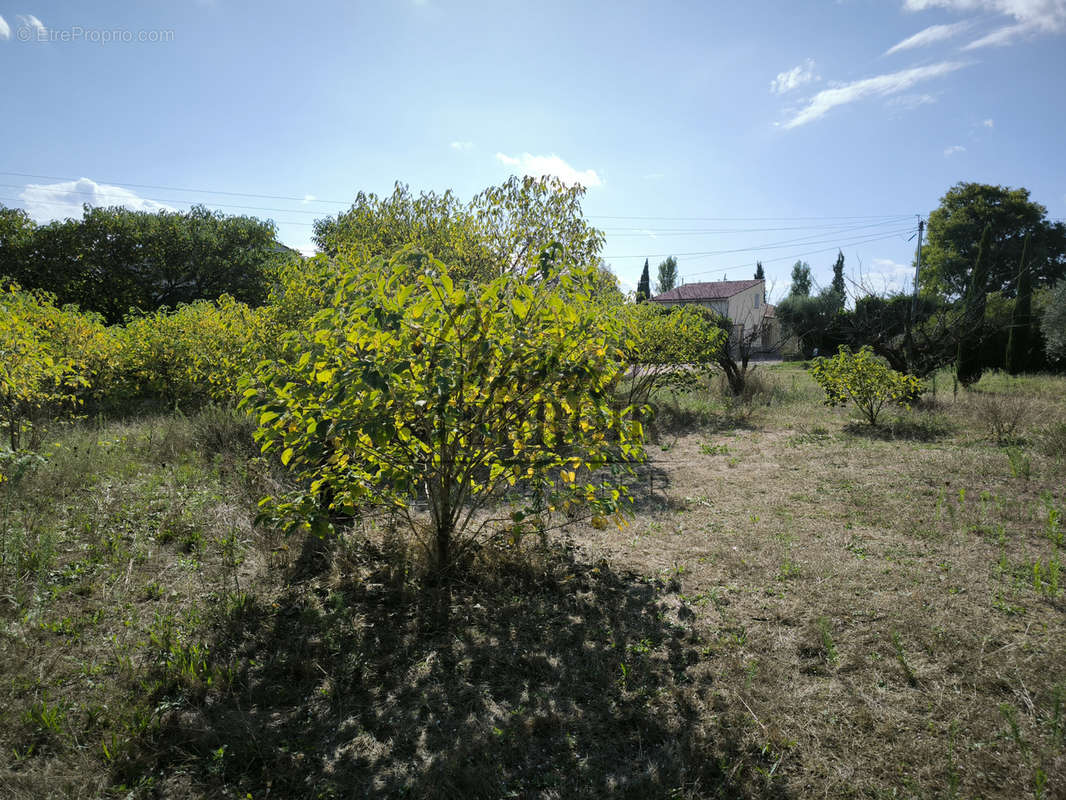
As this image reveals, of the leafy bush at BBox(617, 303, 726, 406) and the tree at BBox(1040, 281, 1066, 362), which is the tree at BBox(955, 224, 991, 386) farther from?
the leafy bush at BBox(617, 303, 726, 406)

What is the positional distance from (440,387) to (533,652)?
152 cm

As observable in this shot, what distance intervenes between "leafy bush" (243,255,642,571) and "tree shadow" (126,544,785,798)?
657mm

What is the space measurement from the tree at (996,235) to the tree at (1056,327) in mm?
15555

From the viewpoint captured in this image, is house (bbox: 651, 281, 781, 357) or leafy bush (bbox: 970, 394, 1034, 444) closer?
leafy bush (bbox: 970, 394, 1034, 444)

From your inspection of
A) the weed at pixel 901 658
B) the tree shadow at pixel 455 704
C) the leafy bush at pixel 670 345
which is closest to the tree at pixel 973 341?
the leafy bush at pixel 670 345

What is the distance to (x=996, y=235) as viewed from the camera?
32688mm

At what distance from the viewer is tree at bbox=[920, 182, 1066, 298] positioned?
104ft

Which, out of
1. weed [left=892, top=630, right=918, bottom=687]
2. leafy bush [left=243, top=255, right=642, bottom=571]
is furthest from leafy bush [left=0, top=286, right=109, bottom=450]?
weed [left=892, top=630, right=918, bottom=687]

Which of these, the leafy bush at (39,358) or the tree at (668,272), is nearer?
the leafy bush at (39,358)

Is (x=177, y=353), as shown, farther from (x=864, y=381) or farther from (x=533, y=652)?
(x=864, y=381)

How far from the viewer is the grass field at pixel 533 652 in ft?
6.68

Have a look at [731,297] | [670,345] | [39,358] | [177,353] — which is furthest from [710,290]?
[39,358]

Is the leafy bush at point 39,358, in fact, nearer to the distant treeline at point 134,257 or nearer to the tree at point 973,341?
Result: the distant treeline at point 134,257

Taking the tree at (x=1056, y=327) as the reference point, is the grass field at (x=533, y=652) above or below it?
below
